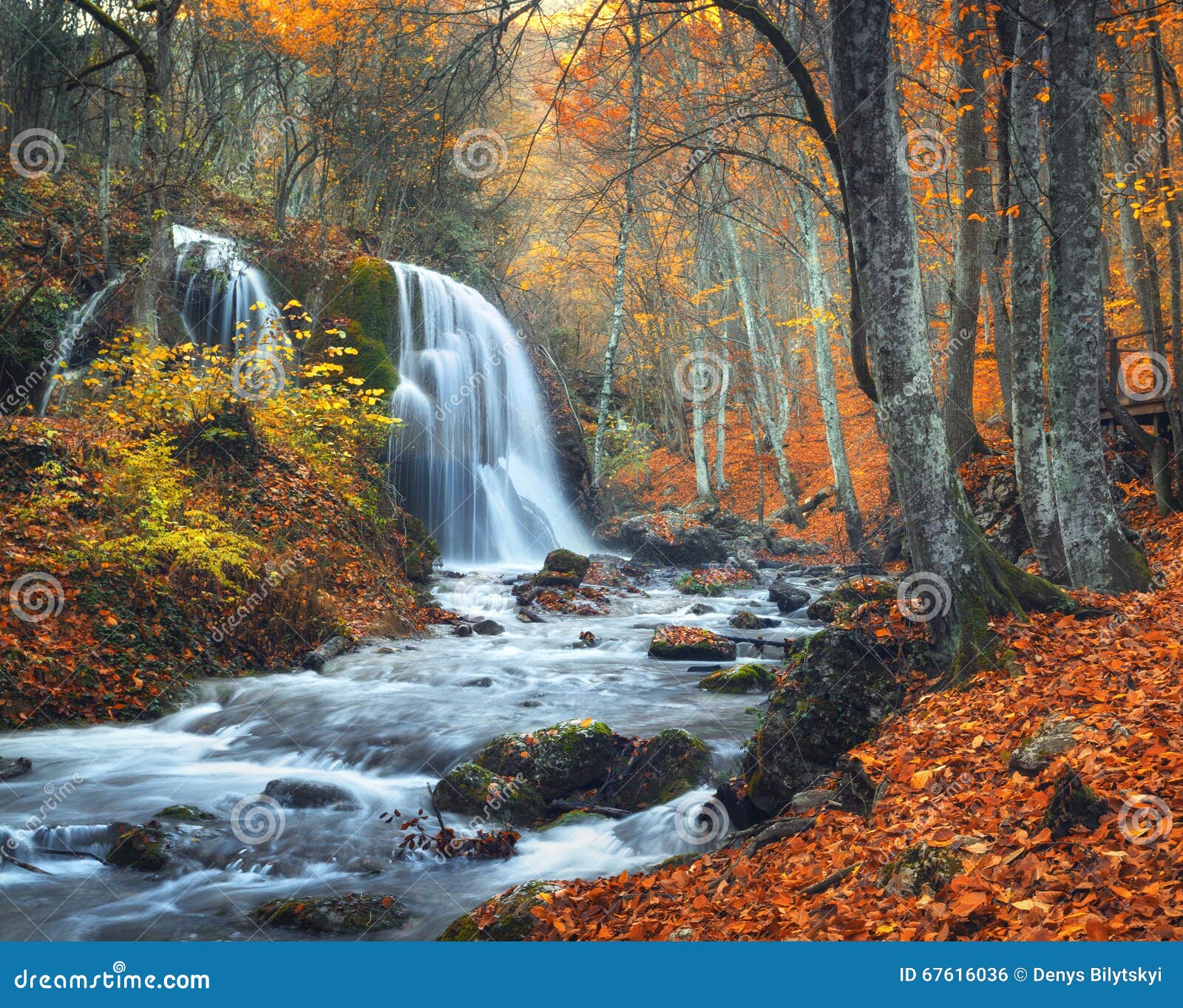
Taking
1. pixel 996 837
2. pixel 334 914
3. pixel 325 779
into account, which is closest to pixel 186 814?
pixel 325 779

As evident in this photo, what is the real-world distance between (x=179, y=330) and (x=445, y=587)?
275 inches

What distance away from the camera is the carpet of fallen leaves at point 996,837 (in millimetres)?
3043

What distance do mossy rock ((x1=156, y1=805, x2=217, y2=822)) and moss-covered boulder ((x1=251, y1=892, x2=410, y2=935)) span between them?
1.46 metres

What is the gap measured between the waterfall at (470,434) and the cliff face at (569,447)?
0.37 meters

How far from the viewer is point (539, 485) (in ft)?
75.3

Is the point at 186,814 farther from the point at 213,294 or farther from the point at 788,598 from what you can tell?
the point at 213,294

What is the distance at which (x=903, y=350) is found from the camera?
5.49 metres

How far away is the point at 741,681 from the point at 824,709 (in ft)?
11.7

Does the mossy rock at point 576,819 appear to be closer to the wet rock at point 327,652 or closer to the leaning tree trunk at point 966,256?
the wet rock at point 327,652

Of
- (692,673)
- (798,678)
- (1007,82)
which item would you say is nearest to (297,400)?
(692,673)

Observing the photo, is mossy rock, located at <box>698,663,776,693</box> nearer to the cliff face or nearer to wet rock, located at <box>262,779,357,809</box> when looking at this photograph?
wet rock, located at <box>262,779,357,809</box>

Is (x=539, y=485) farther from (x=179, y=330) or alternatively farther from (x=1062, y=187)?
(x=1062, y=187)

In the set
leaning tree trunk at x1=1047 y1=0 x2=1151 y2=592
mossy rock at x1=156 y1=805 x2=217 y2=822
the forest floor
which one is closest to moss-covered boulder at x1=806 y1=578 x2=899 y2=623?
leaning tree trunk at x1=1047 y1=0 x2=1151 y2=592

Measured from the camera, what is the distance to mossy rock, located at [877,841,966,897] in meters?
3.35
